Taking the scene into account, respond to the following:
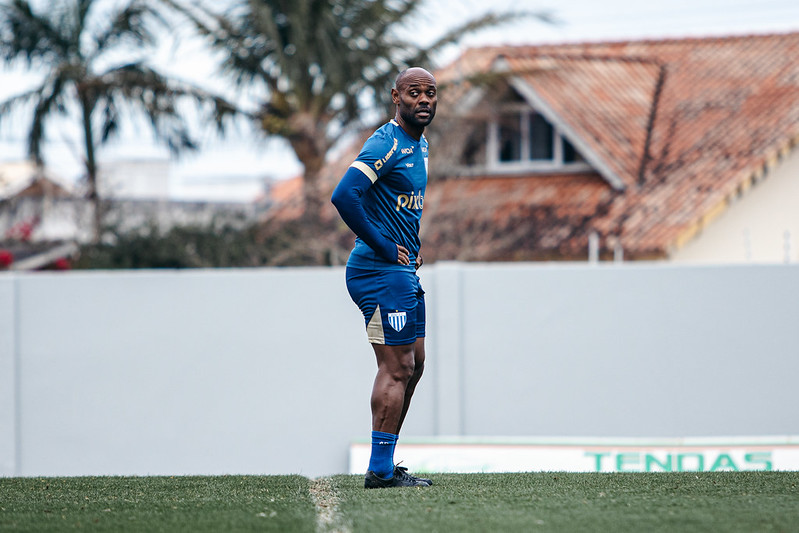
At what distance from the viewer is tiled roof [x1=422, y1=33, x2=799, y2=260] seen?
1477 cm

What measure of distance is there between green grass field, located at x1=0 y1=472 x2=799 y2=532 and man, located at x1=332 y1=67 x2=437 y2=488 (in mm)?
377

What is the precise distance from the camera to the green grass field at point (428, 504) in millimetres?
3920

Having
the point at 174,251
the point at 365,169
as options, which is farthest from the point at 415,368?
the point at 174,251

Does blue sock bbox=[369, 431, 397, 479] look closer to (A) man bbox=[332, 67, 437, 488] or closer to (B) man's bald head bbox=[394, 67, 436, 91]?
(A) man bbox=[332, 67, 437, 488]

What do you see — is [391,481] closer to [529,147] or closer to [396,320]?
[396,320]

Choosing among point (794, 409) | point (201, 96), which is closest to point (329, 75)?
point (201, 96)

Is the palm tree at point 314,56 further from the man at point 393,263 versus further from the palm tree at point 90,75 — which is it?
the man at point 393,263

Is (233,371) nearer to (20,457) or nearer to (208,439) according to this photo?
(208,439)

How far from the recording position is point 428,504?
4.32 metres

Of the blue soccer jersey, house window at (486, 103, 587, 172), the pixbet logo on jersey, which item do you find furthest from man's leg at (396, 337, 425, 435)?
house window at (486, 103, 587, 172)

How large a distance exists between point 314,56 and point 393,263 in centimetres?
970

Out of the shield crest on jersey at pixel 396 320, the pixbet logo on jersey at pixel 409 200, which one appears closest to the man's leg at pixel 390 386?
the shield crest on jersey at pixel 396 320

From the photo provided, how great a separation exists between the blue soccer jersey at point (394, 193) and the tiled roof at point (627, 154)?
9792 millimetres

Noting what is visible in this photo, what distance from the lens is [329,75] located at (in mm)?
13508
